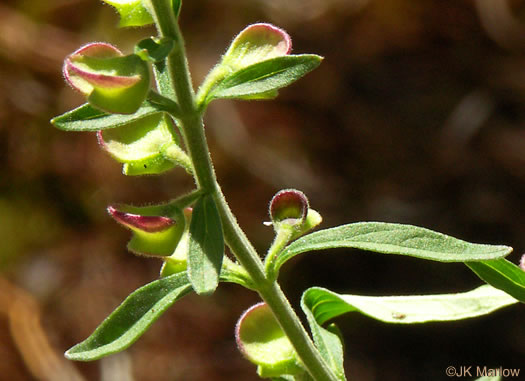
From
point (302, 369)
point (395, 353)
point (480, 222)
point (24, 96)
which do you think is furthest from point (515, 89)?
point (302, 369)

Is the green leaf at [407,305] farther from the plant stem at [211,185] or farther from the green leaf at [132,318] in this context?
the green leaf at [132,318]

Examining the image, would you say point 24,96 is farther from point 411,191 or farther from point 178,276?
point 178,276

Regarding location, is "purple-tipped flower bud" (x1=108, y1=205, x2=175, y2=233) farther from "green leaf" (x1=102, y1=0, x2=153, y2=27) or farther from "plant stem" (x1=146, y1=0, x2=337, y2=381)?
"green leaf" (x1=102, y1=0, x2=153, y2=27)

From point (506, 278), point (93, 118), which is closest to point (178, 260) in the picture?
point (93, 118)

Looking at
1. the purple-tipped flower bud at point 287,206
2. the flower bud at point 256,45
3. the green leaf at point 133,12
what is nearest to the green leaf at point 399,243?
the purple-tipped flower bud at point 287,206

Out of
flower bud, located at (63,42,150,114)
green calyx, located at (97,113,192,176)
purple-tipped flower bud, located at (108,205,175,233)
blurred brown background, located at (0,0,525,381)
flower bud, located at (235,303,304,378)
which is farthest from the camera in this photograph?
blurred brown background, located at (0,0,525,381)

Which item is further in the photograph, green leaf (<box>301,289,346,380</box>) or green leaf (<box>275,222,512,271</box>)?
green leaf (<box>301,289,346,380</box>)

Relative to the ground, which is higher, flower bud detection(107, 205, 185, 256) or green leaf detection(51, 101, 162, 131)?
green leaf detection(51, 101, 162, 131)

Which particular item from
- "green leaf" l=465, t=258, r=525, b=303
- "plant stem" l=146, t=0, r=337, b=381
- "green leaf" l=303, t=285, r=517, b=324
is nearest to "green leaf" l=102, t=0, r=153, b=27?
"plant stem" l=146, t=0, r=337, b=381
